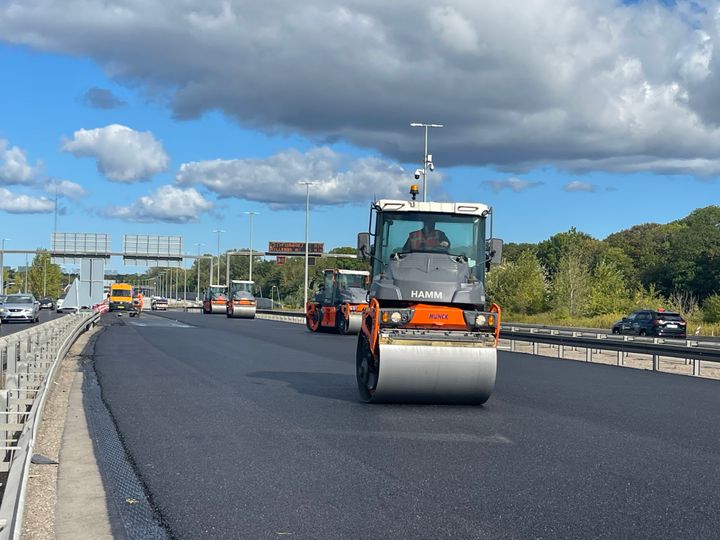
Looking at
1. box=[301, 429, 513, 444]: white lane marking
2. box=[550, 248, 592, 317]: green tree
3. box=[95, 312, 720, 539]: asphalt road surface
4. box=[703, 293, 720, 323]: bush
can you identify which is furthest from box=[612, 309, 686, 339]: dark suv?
box=[301, 429, 513, 444]: white lane marking

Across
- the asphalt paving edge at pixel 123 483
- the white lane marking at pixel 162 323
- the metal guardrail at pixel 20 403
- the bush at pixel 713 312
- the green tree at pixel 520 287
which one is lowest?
the asphalt paving edge at pixel 123 483

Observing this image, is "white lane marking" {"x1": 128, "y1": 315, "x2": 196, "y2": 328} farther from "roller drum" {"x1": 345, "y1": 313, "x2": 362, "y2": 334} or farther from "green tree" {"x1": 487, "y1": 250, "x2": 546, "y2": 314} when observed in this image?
"green tree" {"x1": 487, "y1": 250, "x2": 546, "y2": 314}

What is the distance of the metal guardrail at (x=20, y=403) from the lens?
514cm

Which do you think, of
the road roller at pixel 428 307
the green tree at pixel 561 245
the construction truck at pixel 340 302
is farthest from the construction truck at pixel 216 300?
the road roller at pixel 428 307

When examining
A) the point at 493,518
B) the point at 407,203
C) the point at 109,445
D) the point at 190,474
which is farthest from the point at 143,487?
the point at 407,203

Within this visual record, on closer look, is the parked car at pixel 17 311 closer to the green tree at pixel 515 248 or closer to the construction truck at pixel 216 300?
the construction truck at pixel 216 300

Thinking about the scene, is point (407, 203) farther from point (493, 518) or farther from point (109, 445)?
Result: point (493, 518)

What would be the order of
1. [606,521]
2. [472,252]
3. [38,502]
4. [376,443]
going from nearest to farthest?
[606,521] → [38,502] → [376,443] → [472,252]

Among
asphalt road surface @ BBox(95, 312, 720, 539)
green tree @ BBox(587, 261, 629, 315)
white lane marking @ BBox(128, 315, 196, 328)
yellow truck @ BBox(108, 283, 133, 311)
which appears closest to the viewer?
asphalt road surface @ BBox(95, 312, 720, 539)

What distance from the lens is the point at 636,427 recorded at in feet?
37.0

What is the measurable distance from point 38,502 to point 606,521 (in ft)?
14.3

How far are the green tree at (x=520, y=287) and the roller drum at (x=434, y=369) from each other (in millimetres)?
56636

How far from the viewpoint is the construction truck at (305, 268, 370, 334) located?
35.8 m

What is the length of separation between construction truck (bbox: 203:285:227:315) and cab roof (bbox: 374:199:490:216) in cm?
5823
